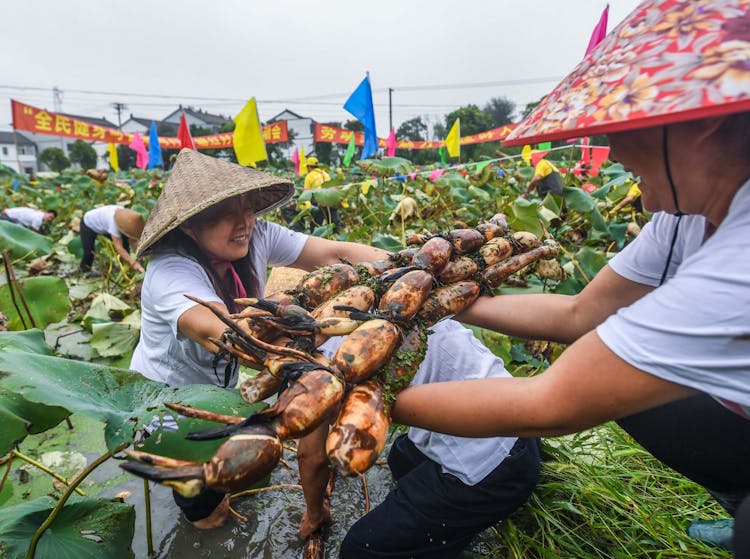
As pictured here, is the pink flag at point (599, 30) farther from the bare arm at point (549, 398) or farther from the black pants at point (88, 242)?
the black pants at point (88, 242)

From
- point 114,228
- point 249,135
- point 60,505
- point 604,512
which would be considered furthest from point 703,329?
point 114,228

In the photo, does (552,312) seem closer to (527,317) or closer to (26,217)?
(527,317)

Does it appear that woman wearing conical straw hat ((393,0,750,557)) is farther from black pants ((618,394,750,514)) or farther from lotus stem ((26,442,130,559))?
lotus stem ((26,442,130,559))

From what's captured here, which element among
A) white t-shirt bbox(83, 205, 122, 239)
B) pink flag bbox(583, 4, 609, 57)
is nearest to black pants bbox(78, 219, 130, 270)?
white t-shirt bbox(83, 205, 122, 239)

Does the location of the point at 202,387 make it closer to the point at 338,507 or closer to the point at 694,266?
the point at 338,507

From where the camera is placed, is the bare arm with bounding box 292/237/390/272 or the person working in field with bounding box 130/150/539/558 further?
the bare arm with bounding box 292/237/390/272

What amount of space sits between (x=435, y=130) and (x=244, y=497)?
4570 centimetres

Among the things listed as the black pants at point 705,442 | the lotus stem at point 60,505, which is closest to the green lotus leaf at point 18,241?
the lotus stem at point 60,505

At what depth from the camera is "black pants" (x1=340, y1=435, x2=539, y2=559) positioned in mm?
1227

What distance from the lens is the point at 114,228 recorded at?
3787mm

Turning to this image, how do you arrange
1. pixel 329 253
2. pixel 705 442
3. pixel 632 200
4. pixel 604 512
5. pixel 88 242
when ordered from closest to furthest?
pixel 705 442, pixel 604 512, pixel 329 253, pixel 632 200, pixel 88 242

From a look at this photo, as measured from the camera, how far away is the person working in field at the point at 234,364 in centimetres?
123

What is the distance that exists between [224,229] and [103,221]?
10.0ft

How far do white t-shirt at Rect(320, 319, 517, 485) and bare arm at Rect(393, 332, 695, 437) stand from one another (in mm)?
400
